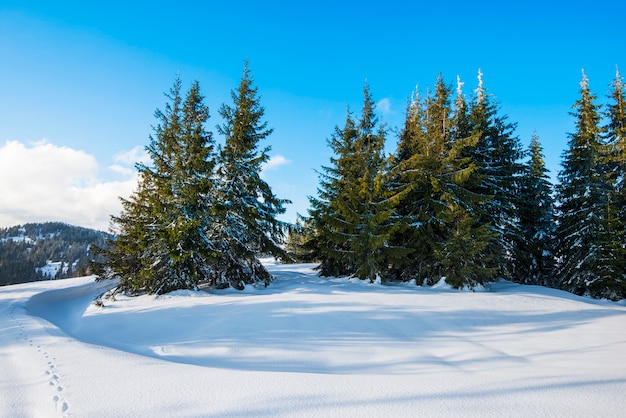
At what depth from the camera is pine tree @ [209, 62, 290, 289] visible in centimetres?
1397

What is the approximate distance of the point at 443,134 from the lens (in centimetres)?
1552

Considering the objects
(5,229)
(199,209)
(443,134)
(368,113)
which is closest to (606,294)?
(443,134)

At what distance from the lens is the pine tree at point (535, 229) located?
1908 cm

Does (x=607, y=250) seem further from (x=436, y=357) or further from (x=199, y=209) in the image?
(x=199, y=209)

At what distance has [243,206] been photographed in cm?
1437

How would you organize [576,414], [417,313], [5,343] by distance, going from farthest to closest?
1. [417,313]
2. [5,343]
3. [576,414]

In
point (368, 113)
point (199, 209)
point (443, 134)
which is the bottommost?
point (199, 209)

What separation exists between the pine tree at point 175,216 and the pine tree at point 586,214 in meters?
19.9

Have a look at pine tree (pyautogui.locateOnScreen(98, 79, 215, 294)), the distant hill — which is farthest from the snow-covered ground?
the distant hill

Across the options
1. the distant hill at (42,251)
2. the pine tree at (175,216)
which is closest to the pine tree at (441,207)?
the pine tree at (175,216)

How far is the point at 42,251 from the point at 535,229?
640ft

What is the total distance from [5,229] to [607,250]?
870ft

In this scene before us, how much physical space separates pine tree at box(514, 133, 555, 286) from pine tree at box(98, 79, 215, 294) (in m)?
18.8

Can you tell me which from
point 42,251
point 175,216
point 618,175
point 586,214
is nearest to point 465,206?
point 586,214
